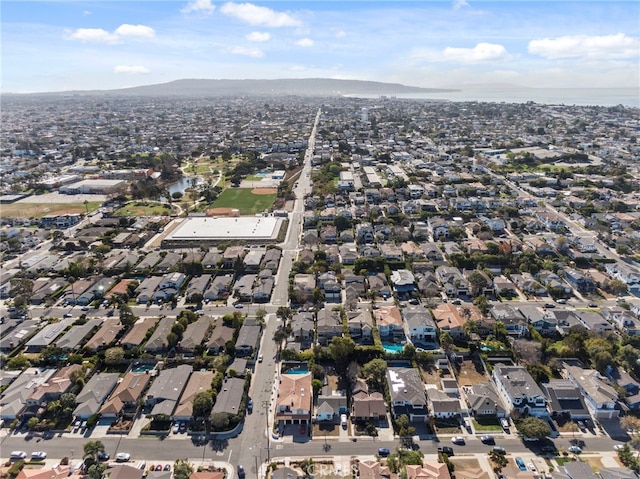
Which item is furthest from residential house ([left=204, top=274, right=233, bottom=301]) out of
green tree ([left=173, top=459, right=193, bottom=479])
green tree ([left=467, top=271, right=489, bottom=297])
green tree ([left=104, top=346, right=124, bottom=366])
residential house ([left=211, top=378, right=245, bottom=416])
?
green tree ([left=467, top=271, right=489, bottom=297])

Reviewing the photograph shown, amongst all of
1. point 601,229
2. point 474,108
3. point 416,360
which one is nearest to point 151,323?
point 416,360

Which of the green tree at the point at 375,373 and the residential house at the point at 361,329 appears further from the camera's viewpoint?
the residential house at the point at 361,329

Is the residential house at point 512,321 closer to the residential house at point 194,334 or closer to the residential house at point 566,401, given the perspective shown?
the residential house at point 566,401

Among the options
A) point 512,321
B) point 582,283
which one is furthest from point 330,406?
point 582,283

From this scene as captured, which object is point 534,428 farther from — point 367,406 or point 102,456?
point 102,456

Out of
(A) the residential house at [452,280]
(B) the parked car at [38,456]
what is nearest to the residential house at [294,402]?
(B) the parked car at [38,456]

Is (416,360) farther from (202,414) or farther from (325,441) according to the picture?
(202,414)
